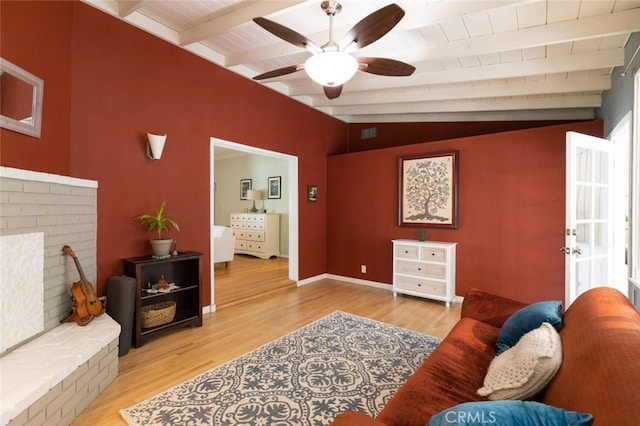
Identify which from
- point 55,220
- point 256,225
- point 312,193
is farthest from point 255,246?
point 55,220

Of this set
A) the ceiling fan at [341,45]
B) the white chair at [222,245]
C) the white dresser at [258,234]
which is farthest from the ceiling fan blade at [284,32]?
the white dresser at [258,234]

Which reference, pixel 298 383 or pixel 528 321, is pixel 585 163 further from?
pixel 298 383

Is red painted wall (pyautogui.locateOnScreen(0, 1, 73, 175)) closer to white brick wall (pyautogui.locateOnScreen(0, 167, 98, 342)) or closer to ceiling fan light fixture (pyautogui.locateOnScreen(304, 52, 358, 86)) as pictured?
white brick wall (pyautogui.locateOnScreen(0, 167, 98, 342))

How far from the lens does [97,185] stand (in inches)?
111

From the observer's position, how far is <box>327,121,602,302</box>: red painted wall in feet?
12.0

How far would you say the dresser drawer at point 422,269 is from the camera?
4.12 meters

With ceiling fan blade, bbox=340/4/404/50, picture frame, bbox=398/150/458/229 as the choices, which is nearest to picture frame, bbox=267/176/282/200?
picture frame, bbox=398/150/458/229

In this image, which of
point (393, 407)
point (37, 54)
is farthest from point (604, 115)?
point (37, 54)

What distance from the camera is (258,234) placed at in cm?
723

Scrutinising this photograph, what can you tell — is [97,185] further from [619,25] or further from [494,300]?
[619,25]

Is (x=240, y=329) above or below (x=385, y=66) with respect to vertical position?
below

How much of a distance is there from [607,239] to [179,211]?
4388 mm

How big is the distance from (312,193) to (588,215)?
11.8 ft

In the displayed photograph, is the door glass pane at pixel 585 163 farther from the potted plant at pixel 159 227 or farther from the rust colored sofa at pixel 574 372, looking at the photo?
the potted plant at pixel 159 227
